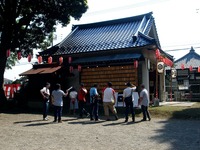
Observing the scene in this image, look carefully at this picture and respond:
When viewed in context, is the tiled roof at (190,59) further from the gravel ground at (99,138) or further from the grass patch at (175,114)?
the gravel ground at (99,138)

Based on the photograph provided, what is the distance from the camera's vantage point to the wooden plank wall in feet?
58.2

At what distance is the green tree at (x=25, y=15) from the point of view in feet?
62.5

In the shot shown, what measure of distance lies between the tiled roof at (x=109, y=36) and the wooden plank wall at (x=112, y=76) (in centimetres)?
149

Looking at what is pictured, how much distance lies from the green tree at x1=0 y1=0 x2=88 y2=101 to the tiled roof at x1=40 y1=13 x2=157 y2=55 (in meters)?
2.34

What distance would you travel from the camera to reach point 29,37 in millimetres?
21469

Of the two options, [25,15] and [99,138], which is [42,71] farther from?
[99,138]

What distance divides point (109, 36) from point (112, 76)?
14.4 feet

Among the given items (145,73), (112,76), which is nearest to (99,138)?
(112,76)

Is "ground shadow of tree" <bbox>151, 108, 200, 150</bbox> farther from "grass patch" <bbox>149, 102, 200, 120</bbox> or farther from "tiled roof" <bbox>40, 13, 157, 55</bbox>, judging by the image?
"tiled roof" <bbox>40, 13, 157, 55</bbox>

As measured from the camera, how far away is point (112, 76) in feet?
60.4

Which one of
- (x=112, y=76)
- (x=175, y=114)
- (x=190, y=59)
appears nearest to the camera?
(x=175, y=114)

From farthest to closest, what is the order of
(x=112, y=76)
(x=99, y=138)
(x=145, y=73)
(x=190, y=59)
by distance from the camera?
1. (x=190, y=59)
2. (x=112, y=76)
3. (x=145, y=73)
4. (x=99, y=138)

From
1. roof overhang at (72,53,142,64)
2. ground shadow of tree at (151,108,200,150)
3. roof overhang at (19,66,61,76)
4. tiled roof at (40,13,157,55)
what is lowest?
ground shadow of tree at (151,108,200,150)

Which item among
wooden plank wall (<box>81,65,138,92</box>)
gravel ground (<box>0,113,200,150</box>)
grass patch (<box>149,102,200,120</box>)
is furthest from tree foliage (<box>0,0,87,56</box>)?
gravel ground (<box>0,113,200,150</box>)
